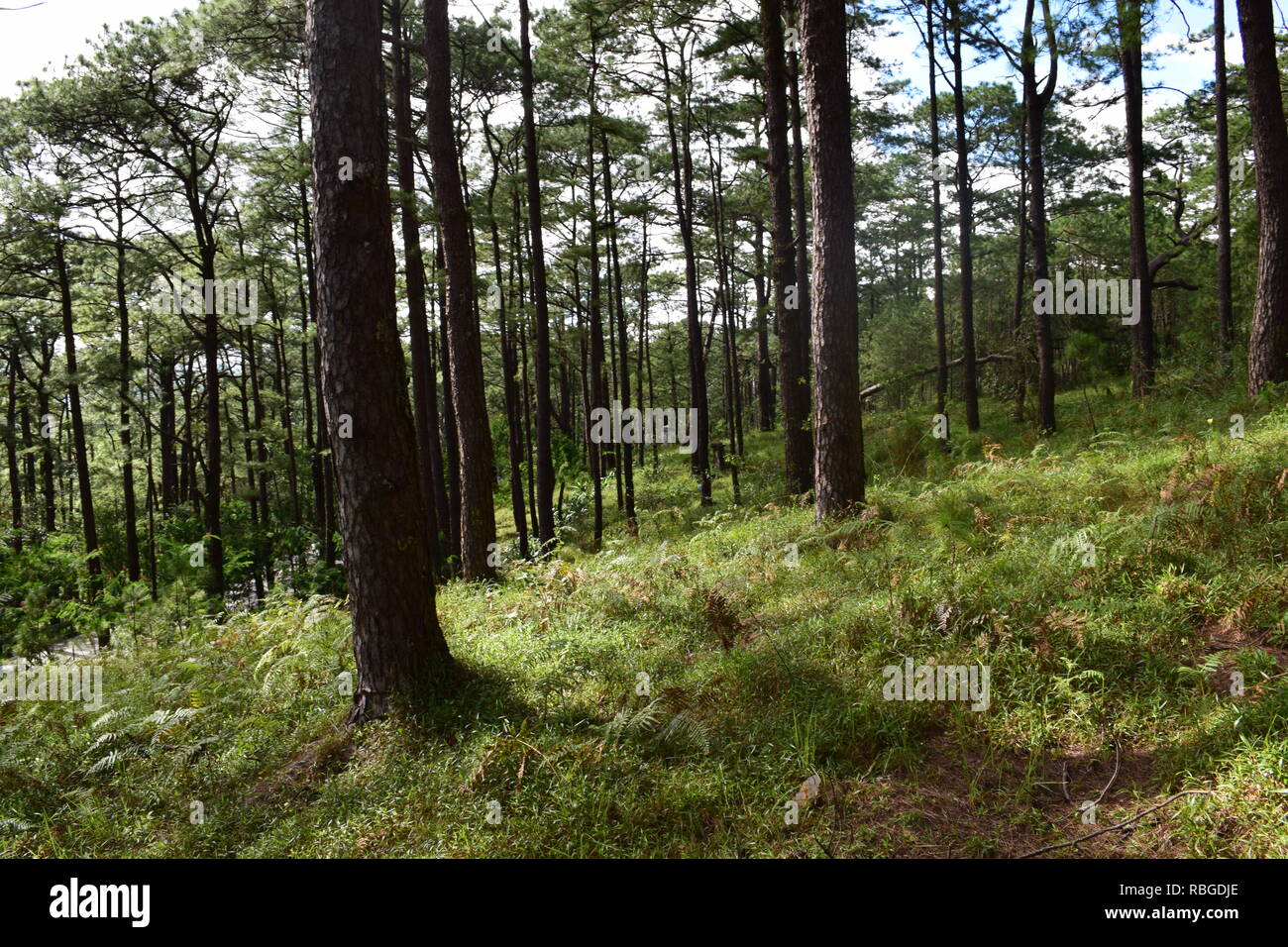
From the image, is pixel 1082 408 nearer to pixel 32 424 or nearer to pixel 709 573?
pixel 709 573

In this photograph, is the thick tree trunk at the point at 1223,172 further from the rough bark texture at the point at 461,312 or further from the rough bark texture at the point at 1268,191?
the rough bark texture at the point at 461,312

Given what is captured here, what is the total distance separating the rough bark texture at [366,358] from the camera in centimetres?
488

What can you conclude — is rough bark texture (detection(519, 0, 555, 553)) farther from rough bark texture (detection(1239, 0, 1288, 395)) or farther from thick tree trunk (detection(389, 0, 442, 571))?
rough bark texture (detection(1239, 0, 1288, 395))

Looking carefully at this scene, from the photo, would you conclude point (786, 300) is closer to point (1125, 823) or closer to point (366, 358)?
point (366, 358)

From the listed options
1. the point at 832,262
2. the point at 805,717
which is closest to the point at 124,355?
the point at 832,262

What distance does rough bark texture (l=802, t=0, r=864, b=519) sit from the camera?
761cm

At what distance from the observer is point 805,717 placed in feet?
14.2

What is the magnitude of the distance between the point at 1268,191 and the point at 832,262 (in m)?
6.69

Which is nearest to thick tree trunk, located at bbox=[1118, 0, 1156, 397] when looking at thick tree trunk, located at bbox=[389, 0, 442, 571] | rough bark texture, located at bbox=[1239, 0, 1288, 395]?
rough bark texture, located at bbox=[1239, 0, 1288, 395]

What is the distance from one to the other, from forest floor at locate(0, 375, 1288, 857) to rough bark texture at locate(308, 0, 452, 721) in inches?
27.7

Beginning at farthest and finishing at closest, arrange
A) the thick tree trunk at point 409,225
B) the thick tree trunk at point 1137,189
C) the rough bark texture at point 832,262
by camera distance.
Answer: the thick tree trunk at point 1137,189
the thick tree trunk at point 409,225
the rough bark texture at point 832,262

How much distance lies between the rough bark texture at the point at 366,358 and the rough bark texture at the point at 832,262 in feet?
16.1

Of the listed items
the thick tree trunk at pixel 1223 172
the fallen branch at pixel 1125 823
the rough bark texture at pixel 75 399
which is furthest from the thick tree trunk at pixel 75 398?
the thick tree trunk at pixel 1223 172

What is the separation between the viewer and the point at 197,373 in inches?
1225
